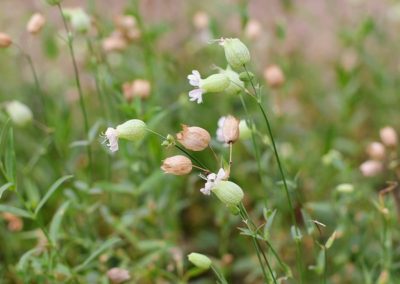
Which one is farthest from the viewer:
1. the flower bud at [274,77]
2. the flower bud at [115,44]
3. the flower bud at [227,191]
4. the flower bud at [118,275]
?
the flower bud at [115,44]

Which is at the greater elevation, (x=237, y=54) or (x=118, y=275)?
(x=237, y=54)

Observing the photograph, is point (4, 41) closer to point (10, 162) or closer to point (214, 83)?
Result: point (10, 162)

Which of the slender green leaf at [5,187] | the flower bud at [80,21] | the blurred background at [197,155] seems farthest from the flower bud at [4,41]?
the slender green leaf at [5,187]

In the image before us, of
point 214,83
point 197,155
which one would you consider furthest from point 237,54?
point 197,155

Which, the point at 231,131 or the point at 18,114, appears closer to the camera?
the point at 231,131

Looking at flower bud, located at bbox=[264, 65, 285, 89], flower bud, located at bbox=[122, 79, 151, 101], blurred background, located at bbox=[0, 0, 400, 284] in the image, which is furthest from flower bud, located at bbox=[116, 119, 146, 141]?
flower bud, located at bbox=[264, 65, 285, 89]

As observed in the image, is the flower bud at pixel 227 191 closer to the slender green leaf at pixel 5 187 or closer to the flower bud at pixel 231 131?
the flower bud at pixel 231 131
